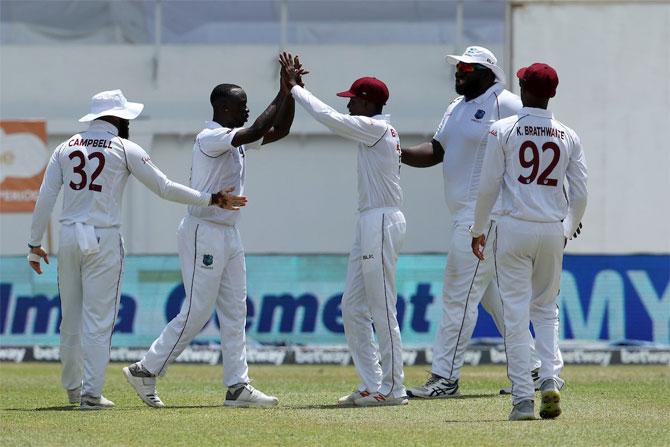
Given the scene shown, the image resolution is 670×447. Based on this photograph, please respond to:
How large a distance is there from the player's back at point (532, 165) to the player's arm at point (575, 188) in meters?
0.14

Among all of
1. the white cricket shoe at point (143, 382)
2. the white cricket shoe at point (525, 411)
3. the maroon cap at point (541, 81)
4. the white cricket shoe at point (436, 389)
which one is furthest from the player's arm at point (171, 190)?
the white cricket shoe at point (525, 411)

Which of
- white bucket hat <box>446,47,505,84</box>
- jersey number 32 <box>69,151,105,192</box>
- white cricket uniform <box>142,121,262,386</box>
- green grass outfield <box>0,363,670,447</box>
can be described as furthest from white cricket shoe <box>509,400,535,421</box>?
jersey number 32 <box>69,151,105,192</box>

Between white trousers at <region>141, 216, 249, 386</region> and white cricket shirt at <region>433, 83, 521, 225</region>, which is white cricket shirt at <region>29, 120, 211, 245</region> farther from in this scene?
white cricket shirt at <region>433, 83, 521, 225</region>

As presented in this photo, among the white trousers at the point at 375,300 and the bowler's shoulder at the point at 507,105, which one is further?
the bowler's shoulder at the point at 507,105

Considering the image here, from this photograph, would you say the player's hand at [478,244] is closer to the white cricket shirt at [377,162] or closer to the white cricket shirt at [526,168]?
the white cricket shirt at [526,168]

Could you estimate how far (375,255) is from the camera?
1017cm

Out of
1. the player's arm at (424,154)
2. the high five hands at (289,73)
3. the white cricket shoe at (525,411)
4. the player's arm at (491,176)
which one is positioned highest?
the high five hands at (289,73)

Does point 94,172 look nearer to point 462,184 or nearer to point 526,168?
point 462,184

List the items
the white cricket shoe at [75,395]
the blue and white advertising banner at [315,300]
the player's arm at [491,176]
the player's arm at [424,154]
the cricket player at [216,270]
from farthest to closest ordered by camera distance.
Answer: the blue and white advertising banner at [315,300], the player's arm at [424,154], the white cricket shoe at [75,395], the cricket player at [216,270], the player's arm at [491,176]

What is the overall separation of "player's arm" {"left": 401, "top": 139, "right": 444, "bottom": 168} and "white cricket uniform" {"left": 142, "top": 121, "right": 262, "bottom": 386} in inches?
49.2

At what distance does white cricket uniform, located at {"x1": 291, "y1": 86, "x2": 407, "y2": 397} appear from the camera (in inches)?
401

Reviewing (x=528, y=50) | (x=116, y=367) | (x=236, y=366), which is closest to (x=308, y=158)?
(x=528, y=50)

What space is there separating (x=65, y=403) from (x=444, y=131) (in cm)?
342

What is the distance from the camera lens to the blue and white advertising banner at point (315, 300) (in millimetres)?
18234
